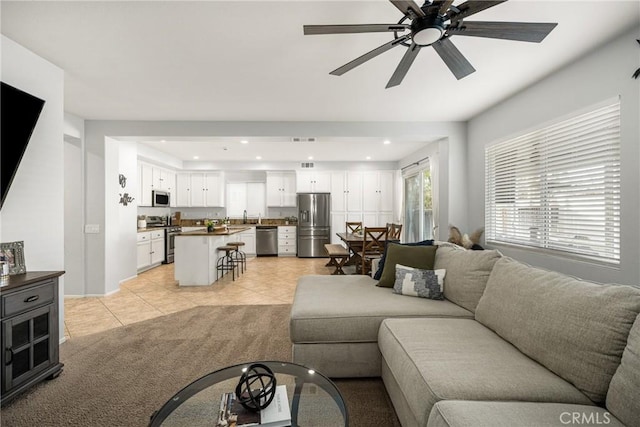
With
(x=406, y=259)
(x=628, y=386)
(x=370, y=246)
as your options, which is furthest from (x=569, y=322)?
(x=370, y=246)

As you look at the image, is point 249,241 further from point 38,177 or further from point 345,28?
point 345,28

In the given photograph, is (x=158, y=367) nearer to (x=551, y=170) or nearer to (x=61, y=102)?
(x=61, y=102)

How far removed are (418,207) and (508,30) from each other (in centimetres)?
530

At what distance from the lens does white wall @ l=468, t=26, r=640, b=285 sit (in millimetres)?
2115

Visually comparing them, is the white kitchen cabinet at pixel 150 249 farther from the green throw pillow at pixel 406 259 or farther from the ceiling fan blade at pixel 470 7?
the ceiling fan blade at pixel 470 7

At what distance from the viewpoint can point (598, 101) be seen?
238 cm

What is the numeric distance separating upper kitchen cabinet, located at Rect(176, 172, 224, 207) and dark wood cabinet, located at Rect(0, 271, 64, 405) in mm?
5888

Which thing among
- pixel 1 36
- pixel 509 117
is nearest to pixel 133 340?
pixel 1 36

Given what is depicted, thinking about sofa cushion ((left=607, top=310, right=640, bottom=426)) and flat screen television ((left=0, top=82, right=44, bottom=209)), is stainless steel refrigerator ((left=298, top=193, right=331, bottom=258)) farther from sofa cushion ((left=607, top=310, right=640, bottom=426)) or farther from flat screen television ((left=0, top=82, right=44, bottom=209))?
sofa cushion ((left=607, top=310, right=640, bottom=426))

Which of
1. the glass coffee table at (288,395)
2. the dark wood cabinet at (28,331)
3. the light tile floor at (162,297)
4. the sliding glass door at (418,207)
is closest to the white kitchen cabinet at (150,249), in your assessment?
the light tile floor at (162,297)

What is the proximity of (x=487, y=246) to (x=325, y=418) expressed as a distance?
11.7ft

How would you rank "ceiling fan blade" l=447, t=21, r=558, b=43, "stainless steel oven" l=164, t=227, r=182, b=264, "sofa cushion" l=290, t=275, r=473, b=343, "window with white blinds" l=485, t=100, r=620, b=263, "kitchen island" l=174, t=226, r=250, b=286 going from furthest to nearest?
"stainless steel oven" l=164, t=227, r=182, b=264, "kitchen island" l=174, t=226, r=250, b=286, "window with white blinds" l=485, t=100, r=620, b=263, "sofa cushion" l=290, t=275, r=473, b=343, "ceiling fan blade" l=447, t=21, r=558, b=43

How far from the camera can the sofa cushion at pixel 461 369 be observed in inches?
47.5

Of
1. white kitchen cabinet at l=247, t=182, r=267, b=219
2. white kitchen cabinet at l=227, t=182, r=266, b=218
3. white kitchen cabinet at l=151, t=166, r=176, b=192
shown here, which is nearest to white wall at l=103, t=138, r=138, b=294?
white kitchen cabinet at l=151, t=166, r=176, b=192
